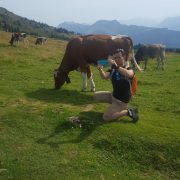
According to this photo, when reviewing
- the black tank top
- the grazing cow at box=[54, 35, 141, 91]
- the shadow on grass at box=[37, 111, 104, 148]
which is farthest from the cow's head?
the black tank top

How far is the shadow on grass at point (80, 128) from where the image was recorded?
12398mm

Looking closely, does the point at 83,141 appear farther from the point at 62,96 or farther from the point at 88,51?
the point at 88,51

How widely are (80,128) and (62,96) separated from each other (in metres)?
5.37

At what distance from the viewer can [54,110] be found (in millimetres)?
15125

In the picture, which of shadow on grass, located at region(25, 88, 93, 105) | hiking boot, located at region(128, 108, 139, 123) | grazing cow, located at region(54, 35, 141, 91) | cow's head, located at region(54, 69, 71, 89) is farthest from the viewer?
cow's head, located at region(54, 69, 71, 89)

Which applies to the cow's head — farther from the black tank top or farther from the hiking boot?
the hiking boot

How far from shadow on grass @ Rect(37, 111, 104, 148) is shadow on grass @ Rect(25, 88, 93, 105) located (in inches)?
115

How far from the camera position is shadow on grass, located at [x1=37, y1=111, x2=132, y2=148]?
1240cm

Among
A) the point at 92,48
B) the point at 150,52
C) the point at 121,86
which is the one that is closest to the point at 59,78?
the point at 92,48

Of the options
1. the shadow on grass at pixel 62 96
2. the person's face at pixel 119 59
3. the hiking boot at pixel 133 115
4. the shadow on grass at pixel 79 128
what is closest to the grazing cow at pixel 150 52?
the shadow on grass at pixel 62 96

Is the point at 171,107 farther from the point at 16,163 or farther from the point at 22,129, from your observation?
the point at 16,163

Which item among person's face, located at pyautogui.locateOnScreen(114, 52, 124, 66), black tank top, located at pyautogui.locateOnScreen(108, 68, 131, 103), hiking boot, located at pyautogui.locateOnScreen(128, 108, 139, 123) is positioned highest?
person's face, located at pyautogui.locateOnScreen(114, 52, 124, 66)

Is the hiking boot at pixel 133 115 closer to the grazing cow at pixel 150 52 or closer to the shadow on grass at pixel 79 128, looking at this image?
the shadow on grass at pixel 79 128

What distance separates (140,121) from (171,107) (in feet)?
10.6
